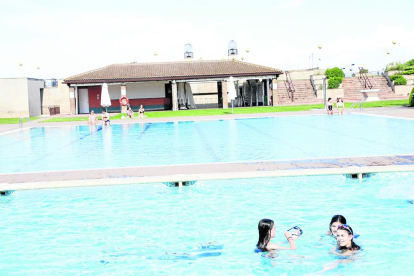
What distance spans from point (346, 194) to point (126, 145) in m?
9.91

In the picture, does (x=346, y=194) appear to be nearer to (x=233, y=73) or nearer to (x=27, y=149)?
(x=27, y=149)

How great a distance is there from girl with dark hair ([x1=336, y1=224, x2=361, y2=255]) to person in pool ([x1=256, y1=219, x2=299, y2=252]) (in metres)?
0.61

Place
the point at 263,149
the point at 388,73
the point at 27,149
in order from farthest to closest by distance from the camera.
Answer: the point at 388,73 → the point at 27,149 → the point at 263,149

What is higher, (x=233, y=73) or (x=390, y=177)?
(x=233, y=73)

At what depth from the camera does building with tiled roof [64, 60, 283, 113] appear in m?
44.2

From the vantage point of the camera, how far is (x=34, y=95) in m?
46.0

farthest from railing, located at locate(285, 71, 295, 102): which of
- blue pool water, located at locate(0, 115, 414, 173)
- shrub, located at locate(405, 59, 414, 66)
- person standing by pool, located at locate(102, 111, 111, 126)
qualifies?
blue pool water, located at locate(0, 115, 414, 173)

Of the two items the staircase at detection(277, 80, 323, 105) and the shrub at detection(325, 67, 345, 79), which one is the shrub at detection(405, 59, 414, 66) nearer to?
the shrub at detection(325, 67, 345, 79)

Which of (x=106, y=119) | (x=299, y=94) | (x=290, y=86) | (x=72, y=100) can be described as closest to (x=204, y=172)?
(x=106, y=119)

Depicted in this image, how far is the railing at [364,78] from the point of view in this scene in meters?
50.3

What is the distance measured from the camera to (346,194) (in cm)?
956

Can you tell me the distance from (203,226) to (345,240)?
96.0 inches

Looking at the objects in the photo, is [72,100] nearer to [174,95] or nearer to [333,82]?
[174,95]

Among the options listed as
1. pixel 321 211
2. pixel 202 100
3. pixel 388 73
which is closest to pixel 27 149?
pixel 321 211
